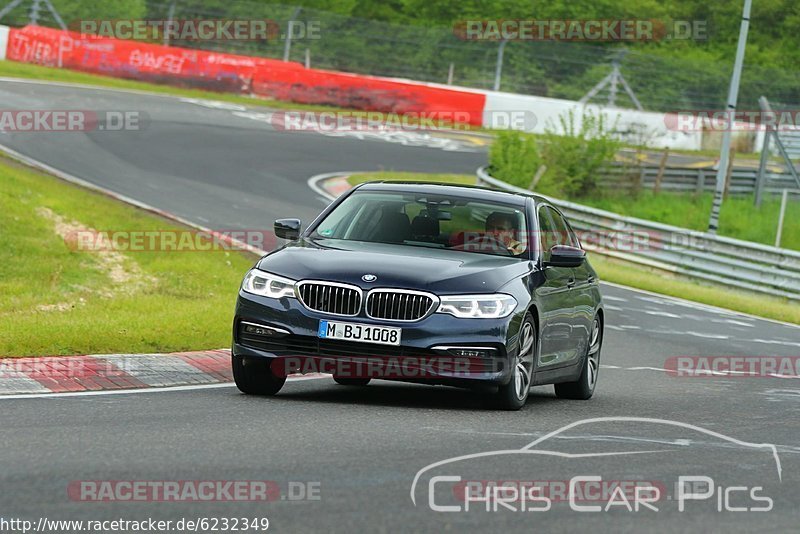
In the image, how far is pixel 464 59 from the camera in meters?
47.4

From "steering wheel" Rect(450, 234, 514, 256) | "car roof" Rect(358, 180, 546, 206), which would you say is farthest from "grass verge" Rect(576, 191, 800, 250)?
"steering wheel" Rect(450, 234, 514, 256)

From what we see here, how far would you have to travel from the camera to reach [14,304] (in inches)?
590

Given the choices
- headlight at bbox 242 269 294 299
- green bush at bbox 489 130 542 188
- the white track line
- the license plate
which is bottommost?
green bush at bbox 489 130 542 188

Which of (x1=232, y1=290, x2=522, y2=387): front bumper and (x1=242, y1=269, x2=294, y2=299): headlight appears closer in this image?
(x1=232, y1=290, x2=522, y2=387): front bumper

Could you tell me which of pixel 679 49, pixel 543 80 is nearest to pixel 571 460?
pixel 543 80

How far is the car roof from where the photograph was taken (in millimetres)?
11633

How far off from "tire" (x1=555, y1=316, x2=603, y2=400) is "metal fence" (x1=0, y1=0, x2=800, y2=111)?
33087 millimetres

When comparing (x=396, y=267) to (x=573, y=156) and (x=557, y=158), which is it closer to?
(x=557, y=158)

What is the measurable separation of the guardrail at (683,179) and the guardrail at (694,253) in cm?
622

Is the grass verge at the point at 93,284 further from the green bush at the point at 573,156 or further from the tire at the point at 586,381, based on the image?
the green bush at the point at 573,156

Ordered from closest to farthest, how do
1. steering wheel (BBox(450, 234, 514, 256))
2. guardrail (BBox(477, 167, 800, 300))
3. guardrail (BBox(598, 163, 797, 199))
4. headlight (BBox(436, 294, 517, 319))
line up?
headlight (BBox(436, 294, 517, 319)) → steering wheel (BBox(450, 234, 514, 256)) → guardrail (BBox(477, 167, 800, 300)) → guardrail (BBox(598, 163, 797, 199))

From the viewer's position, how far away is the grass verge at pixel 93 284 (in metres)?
12.8

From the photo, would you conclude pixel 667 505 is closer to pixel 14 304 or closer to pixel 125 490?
pixel 125 490

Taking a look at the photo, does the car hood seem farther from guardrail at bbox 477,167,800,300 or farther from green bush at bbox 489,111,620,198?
green bush at bbox 489,111,620,198
